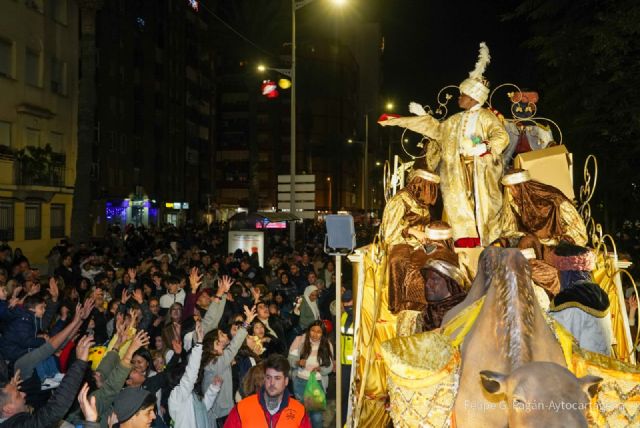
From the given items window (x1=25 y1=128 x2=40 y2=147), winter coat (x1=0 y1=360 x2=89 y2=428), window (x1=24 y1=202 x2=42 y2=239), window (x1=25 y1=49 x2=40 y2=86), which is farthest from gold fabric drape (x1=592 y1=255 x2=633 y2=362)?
window (x1=25 y1=49 x2=40 y2=86)

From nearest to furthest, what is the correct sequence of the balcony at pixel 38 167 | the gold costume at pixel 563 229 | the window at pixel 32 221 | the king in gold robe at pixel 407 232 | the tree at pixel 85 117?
the king in gold robe at pixel 407 232, the gold costume at pixel 563 229, the tree at pixel 85 117, the balcony at pixel 38 167, the window at pixel 32 221

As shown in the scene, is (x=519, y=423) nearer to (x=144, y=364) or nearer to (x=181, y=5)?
(x=144, y=364)

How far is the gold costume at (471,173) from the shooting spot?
7141 millimetres

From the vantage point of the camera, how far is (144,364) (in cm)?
639

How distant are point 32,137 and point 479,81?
27.1 metres

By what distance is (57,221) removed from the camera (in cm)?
3172

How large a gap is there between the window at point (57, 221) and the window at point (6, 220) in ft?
11.3

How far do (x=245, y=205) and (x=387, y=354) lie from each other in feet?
248

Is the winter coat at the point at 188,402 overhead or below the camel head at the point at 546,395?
below

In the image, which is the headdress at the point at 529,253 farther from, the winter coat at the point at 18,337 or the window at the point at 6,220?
the window at the point at 6,220

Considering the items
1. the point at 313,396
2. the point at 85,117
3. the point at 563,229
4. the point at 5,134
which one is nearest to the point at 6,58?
the point at 5,134

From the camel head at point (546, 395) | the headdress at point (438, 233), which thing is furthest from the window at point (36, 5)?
the camel head at point (546, 395)

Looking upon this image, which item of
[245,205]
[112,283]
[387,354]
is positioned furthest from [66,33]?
[245,205]

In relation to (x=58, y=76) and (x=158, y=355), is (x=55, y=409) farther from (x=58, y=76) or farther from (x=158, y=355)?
(x=58, y=76)
